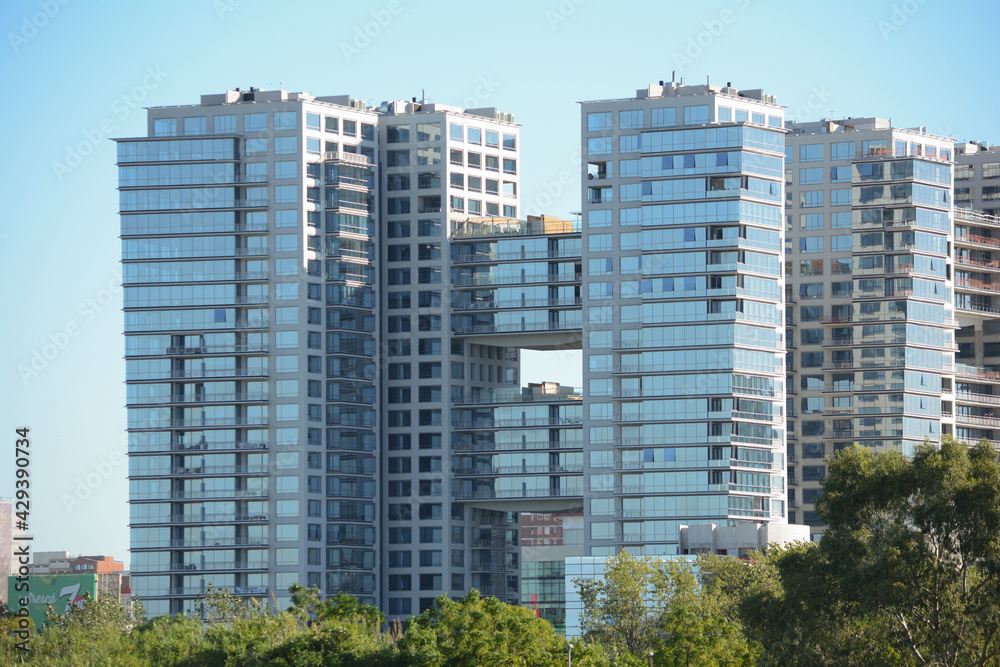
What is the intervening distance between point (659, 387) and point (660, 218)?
18368 millimetres

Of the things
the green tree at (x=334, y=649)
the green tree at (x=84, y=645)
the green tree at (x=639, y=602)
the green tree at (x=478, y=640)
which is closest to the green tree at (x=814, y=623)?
the green tree at (x=478, y=640)

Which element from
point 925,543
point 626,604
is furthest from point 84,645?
point 925,543

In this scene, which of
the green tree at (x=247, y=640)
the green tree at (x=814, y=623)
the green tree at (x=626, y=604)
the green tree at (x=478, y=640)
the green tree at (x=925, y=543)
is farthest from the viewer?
the green tree at (x=626, y=604)

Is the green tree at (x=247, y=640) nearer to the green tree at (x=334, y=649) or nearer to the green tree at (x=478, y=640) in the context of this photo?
the green tree at (x=334, y=649)

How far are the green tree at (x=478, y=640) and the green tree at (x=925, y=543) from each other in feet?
74.6

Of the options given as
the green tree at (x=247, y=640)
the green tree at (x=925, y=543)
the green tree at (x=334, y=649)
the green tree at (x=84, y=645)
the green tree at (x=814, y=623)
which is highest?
the green tree at (x=925, y=543)

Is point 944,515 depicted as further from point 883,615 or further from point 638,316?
point 638,316

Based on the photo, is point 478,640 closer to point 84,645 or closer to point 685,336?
point 84,645

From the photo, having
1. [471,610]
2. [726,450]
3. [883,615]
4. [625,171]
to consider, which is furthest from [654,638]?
[625,171]

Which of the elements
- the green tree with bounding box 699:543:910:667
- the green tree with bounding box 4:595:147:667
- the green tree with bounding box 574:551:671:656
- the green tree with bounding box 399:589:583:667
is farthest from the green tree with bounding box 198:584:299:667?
the green tree with bounding box 699:543:910:667

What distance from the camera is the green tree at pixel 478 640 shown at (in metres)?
110

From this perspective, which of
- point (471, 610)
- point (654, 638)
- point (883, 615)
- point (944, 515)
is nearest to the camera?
point (944, 515)

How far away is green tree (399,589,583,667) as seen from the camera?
110 meters

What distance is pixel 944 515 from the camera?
3541 inches
